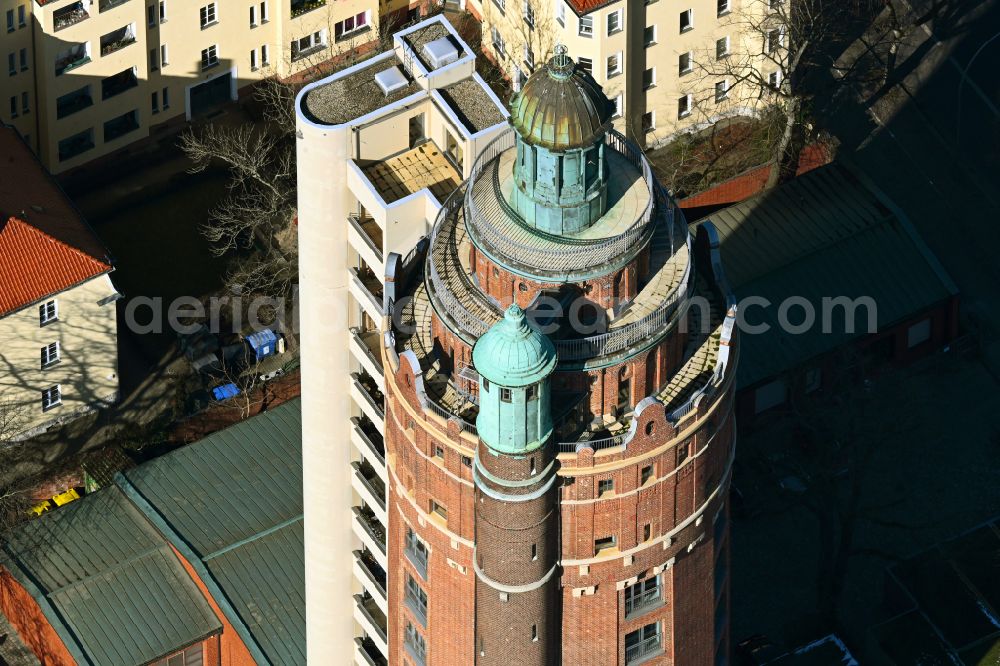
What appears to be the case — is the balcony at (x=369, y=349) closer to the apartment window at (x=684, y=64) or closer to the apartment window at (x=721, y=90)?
the apartment window at (x=684, y=64)

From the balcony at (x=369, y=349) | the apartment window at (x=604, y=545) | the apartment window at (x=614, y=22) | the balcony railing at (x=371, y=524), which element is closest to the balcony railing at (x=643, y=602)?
the apartment window at (x=604, y=545)

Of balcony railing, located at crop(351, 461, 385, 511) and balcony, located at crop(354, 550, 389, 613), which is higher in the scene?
balcony railing, located at crop(351, 461, 385, 511)

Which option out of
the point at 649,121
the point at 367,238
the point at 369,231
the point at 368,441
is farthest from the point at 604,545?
the point at 649,121

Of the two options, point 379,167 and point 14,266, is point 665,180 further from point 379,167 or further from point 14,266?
point 379,167

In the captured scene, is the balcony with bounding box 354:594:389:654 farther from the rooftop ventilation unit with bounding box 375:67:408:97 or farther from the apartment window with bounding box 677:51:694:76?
the apartment window with bounding box 677:51:694:76

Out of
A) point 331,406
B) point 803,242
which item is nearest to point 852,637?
point 803,242

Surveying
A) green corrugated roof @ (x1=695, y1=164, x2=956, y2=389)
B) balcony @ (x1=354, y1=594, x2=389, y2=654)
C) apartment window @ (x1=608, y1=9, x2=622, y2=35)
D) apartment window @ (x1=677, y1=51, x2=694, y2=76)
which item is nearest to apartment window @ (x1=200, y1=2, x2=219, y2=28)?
apartment window @ (x1=608, y1=9, x2=622, y2=35)
